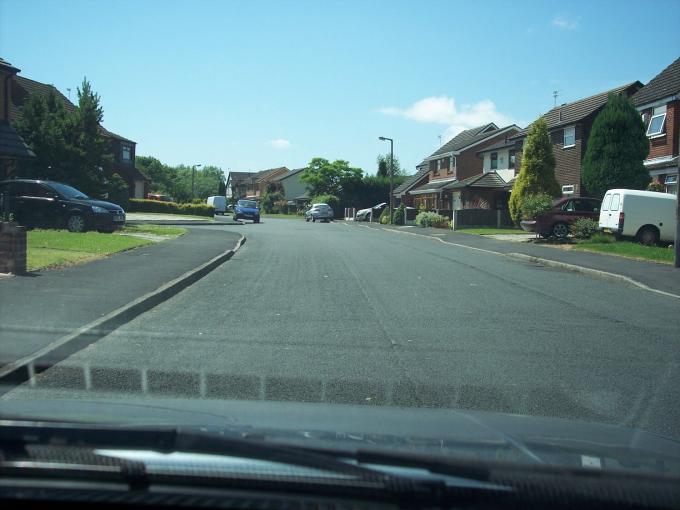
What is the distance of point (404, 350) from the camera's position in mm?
7945

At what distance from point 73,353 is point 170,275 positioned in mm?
6231

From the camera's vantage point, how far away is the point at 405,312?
10.7 metres

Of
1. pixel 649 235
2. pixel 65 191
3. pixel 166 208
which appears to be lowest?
pixel 649 235

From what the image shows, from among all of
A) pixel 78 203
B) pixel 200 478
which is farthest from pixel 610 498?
pixel 78 203

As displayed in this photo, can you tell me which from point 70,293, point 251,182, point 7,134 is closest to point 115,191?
point 7,134

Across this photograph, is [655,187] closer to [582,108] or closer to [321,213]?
[582,108]

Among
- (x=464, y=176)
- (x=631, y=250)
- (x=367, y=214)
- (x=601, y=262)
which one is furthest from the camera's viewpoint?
(x=367, y=214)

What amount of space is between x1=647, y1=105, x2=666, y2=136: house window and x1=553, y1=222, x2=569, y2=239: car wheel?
7.15 metres

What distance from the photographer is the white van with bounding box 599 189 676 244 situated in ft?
77.6

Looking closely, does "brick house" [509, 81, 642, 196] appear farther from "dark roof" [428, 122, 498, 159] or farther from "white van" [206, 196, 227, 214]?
"white van" [206, 196, 227, 214]

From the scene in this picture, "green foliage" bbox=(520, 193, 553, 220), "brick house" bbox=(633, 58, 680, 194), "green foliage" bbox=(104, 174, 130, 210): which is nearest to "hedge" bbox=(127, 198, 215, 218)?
"green foliage" bbox=(104, 174, 130, 210)

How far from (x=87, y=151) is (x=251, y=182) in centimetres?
10824

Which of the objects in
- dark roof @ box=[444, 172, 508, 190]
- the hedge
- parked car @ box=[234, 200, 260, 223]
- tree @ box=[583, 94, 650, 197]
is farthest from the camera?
the hedge

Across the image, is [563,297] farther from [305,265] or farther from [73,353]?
[73,353]
